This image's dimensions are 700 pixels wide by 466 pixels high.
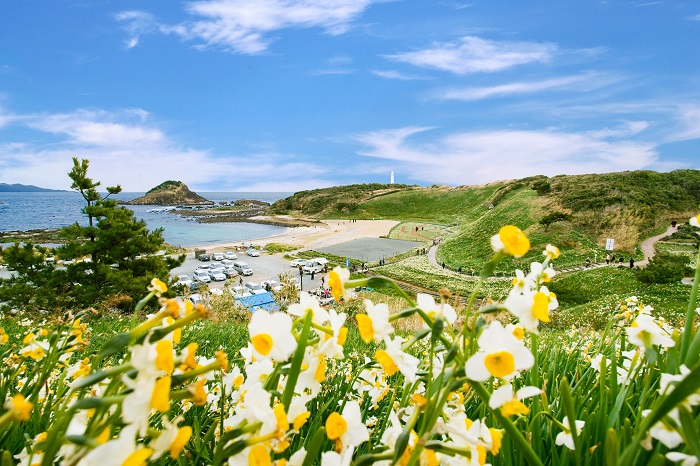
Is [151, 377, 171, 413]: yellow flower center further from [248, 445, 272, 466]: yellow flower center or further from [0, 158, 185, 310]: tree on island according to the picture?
[0, 158, 185, 310]: tree on island

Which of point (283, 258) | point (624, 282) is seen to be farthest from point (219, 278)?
point (624, 282)

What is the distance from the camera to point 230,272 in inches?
1234

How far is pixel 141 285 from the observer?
14.2 m

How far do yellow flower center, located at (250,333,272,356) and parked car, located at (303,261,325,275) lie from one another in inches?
1159

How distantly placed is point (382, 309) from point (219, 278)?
30.9m

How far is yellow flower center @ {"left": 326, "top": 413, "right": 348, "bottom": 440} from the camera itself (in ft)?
2.01

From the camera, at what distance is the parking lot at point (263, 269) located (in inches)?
1120

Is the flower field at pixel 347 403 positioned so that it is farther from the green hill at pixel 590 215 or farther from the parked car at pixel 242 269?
the parked car at pixel 242 269

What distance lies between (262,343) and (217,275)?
1230 inches

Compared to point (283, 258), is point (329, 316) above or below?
above

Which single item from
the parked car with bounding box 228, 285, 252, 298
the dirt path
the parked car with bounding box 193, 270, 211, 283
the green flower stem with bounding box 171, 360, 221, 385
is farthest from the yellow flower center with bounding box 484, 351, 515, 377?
the parked car with bounding box 193, 270, 211, 283

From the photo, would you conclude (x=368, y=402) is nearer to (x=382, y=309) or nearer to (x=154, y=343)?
(x=382, y=309)

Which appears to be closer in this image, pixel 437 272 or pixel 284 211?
pixel 437 272

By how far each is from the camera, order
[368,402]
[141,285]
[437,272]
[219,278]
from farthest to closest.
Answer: [219,278] → [437,272] → [141,285] → [368,402]
